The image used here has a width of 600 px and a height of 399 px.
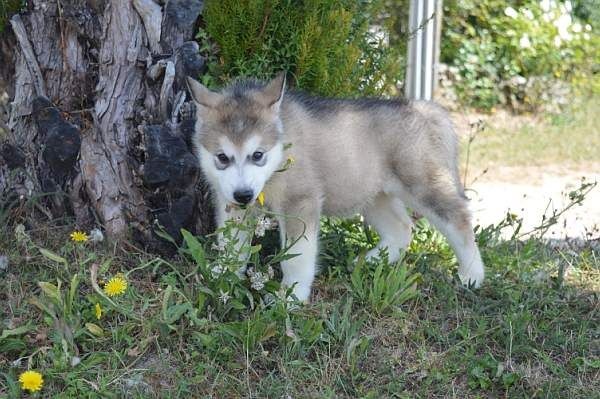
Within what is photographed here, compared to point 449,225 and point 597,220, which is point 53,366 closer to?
point 449,225

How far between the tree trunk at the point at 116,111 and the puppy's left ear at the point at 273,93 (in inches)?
27.2

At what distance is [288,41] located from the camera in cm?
612

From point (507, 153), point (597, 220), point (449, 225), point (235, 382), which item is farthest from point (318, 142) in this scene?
point (507, 153)

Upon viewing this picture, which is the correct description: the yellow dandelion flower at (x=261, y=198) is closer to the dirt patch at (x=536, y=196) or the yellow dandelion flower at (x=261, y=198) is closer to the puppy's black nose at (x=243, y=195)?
the puppy's black nose at (x=243, y=195)

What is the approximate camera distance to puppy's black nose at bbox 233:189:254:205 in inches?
199

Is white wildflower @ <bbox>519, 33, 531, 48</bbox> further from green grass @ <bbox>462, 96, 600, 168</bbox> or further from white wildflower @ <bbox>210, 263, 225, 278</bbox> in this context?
white wildflower @ <bbox>210, 263, 225, 278</bbox>

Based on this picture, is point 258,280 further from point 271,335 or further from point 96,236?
point 96,236

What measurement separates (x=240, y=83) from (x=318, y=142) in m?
0.64

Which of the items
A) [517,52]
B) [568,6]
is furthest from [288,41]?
[568,6]

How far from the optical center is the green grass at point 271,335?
4.86 metres

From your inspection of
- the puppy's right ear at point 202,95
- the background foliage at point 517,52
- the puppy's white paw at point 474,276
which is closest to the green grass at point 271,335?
the puppy's white paw at point 474,276

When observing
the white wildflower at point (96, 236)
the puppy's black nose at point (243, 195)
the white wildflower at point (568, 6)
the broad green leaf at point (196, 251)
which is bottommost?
the white wildflower at point (568, 6)

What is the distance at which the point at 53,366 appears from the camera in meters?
4.78

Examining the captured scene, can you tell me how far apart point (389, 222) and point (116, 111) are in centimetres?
214
